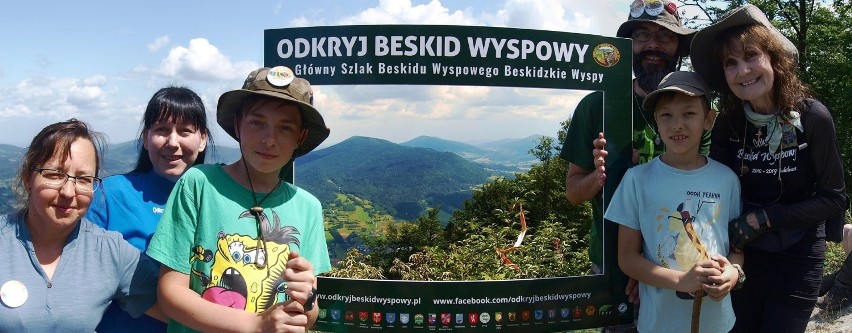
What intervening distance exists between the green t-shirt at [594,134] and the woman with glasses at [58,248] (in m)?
2.61

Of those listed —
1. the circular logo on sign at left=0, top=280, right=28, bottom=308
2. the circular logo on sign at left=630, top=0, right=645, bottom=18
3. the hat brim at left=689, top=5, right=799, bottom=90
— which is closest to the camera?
the circular logo on sign at left=0, top=280, right=28, bottom=308

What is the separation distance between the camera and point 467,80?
3.68 m

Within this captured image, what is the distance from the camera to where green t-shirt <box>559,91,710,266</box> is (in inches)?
152

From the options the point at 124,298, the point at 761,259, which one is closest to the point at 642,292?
the point at 761,259

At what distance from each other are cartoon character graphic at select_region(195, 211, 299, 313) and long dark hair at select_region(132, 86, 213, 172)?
3.52 ft

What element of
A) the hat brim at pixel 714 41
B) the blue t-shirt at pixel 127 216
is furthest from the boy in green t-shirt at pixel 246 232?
the hat brim at pixel 714 41

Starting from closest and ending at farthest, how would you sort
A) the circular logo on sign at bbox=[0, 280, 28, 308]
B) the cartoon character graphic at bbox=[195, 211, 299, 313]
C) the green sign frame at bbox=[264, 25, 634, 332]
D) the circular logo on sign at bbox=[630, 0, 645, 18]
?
the circular logo on sign at bbox=[0, 280, 28, 308]
the cartoon character graphic at bbox=[195, 211, 299, 313]
the green sign frame at bbox=[264, 25, 634, 332]
the circular logo on sign at bbox=[630, 0, 645, 18]

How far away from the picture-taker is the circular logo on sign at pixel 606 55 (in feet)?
12.6

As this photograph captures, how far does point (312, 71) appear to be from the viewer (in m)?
3.71

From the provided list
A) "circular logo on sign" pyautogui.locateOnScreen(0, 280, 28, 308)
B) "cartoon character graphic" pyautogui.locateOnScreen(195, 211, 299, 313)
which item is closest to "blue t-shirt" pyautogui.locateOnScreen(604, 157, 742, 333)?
"cartoon character graphic" pyautogui.locateOnScreen(195, 211, 299, 313)

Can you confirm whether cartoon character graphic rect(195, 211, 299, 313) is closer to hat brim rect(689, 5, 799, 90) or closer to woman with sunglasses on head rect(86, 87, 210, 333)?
woman with sunglasses on head rect(86, 87, 210, 333)

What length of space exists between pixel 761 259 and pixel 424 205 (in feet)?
7.06

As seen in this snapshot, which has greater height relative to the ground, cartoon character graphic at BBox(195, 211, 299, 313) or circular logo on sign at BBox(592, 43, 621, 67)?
circular logo on sign at BBox(592, 43, 621, 67)

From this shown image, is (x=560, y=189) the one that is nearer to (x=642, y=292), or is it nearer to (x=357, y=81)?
(x=642, y=292)
